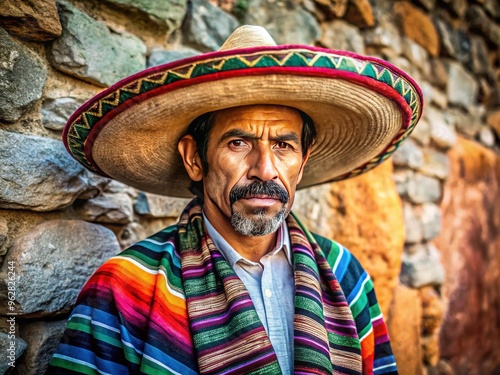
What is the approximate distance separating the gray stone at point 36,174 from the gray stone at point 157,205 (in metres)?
0.28

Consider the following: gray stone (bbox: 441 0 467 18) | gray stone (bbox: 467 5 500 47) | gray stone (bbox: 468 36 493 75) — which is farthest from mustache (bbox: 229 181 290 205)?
gray stone (bbox: 467 5 500 47)

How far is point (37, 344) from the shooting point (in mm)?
1360

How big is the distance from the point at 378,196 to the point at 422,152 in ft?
2.21

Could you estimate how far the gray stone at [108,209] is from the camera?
1.58 metres

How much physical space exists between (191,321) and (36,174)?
0.67m

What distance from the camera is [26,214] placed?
1388mm

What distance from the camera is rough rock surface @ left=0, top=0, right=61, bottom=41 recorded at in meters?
1.30

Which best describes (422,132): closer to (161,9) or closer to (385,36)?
(385,36)

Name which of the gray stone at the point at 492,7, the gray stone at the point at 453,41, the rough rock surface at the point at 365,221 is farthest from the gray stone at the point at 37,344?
the gray stone at the point at 492,7

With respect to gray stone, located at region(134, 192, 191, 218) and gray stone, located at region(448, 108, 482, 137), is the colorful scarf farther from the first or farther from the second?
gray stone, located at region(448, 108, 482, 137)

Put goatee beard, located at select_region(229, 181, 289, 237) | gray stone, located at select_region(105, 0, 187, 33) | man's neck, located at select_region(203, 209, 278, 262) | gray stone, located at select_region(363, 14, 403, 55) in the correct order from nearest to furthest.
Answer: goatee beard, located at select_region(229, 181, 289, 237), man's neck, located at select_region(203, 209, 278, 262), gray stone, located at select_region(105, 0, 187, 33), gray stone, located at select_region(363, 14, 403, 55)

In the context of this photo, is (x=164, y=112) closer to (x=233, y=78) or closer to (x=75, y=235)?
(x=233, y=78)

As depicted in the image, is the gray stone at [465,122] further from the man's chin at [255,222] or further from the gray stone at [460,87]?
the man's chin at [255,222]

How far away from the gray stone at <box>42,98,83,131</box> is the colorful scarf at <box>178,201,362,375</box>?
522mm
